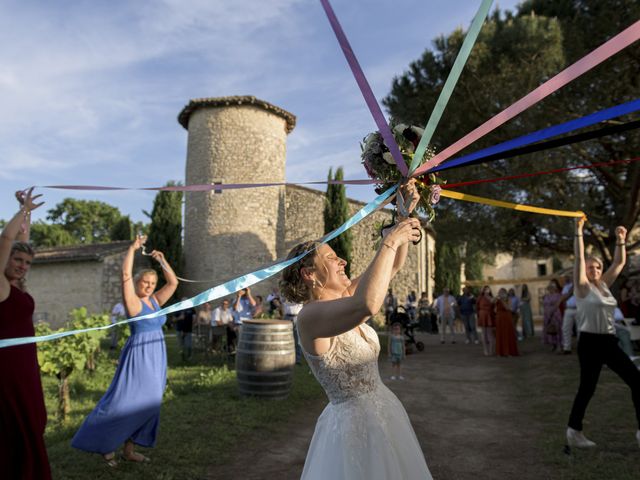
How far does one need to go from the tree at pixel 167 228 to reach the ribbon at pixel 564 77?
20549 mm

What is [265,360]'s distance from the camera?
700cm

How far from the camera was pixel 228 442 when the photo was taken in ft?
17.0

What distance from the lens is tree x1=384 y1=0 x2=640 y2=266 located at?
9977 millimetres

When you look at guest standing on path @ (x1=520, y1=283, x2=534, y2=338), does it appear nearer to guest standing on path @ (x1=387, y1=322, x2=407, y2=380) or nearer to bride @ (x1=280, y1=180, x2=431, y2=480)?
guest standing on path @ (x1=387, y1=322, x2=407, y2=380)

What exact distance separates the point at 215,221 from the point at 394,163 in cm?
1977

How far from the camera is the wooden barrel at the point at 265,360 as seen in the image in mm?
7012

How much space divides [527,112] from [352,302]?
1012cm

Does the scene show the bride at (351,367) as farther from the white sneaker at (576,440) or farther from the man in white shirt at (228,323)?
the man in white shirt at (228,323)

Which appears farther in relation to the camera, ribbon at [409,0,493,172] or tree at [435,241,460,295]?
tree at [435,241,460,295]

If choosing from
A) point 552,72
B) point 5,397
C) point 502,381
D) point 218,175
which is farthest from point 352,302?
point 218,175

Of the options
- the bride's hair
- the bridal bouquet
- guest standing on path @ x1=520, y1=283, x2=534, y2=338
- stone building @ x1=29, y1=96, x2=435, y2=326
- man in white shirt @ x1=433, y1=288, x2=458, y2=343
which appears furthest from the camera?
stone building @ x1=29, y1=96, x2=435, y2=326

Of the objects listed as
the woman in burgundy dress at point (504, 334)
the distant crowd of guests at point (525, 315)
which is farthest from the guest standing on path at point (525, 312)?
the woman in burgundy dress at point (504, 334)

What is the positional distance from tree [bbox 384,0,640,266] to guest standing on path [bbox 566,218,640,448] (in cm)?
623

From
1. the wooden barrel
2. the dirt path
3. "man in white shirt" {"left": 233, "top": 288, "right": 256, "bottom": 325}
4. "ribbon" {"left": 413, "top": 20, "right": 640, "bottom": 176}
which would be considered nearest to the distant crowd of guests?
the dirt path
